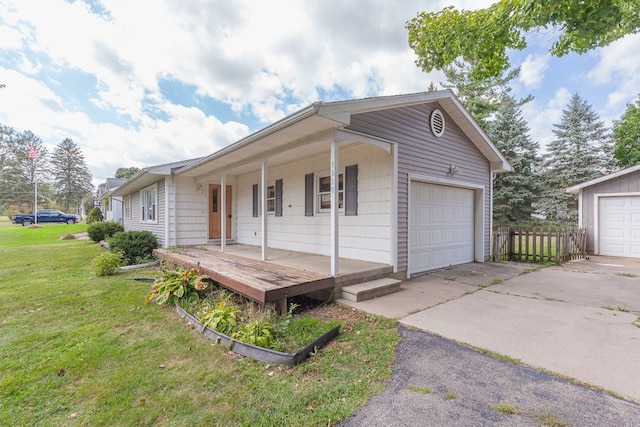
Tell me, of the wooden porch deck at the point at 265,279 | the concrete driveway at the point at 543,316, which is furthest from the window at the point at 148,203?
the concrete driveway at the point at 543,316

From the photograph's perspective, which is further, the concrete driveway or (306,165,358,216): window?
(306,165,358,216): window

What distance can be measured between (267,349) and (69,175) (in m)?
59.8

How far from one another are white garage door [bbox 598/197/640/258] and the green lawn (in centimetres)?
1040

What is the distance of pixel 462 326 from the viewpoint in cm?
340

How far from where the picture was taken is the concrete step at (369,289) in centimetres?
438

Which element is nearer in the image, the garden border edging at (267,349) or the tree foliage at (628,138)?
the garden border edging at (267,349)

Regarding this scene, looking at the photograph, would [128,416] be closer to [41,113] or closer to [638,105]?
[41,113]

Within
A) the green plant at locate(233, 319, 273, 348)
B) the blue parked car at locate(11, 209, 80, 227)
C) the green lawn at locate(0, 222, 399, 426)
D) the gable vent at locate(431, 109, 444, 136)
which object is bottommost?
the green lawn at locate(0, 222, 399, 426)

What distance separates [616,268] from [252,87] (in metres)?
13.7

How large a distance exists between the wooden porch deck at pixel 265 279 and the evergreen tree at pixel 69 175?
55.1 meters

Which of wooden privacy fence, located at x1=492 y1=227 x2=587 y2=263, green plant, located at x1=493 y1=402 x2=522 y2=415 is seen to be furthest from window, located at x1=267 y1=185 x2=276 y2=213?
green plant, located at x1=493 y1=402 x2=522 y2=415

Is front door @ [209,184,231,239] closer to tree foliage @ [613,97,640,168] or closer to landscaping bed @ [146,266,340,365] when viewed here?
landscaping bed @ [146,266,340,365]

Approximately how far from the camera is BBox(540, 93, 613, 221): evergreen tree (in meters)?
17.9

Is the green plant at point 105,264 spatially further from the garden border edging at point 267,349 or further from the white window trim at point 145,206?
the garden border edging at point 267,349
